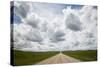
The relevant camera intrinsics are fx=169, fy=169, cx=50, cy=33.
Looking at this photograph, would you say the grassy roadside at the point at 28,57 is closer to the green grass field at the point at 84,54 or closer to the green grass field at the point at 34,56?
the green grass field at the point at 34,56

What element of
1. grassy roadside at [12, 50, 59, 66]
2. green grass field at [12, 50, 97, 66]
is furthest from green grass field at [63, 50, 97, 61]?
grassy roadside at [12, 50, 59, 66]

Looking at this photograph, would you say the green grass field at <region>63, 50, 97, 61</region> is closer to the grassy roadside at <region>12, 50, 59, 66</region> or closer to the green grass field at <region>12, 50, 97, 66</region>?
the green grass field at <region>12, 50, 97, 66</region>

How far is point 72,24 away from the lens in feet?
8.37

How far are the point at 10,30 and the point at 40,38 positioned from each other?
16.9 inches

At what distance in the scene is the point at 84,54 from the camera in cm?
262

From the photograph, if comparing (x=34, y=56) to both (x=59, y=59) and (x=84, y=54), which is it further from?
(x=84, y=54)

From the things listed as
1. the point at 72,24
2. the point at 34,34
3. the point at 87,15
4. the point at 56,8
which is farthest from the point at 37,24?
the point at 87,15

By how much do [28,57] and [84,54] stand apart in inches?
34.7

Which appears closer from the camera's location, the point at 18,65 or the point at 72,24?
the point at 18,65

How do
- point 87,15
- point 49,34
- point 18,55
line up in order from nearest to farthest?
point 18,55 < point 49,34 < point 87,15

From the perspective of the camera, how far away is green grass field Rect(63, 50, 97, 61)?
254 cm

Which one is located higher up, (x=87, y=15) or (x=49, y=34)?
(x=87, y=15)

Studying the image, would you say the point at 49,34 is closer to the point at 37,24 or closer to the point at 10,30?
the point at 37,24

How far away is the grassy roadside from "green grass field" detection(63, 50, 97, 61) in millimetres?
313
